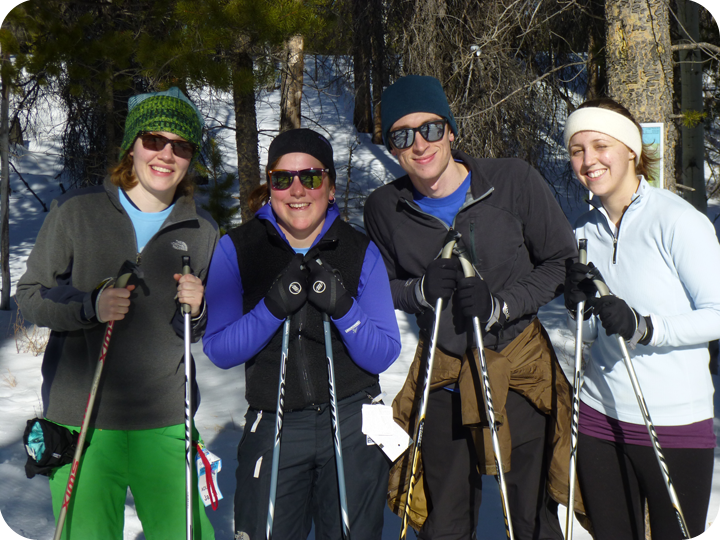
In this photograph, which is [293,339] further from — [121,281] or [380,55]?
[380,55]

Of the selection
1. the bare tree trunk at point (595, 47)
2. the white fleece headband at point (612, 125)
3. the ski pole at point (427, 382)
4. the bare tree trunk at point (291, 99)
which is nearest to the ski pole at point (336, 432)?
the ski pole at point (427, 382)

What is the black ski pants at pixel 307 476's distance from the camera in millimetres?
2162

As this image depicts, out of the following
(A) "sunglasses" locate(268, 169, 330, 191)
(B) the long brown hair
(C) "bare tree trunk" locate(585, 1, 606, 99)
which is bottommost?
(A) "sunglasses" locate(268, 169, 330, 191)

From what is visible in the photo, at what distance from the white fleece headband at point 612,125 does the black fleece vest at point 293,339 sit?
1038mm

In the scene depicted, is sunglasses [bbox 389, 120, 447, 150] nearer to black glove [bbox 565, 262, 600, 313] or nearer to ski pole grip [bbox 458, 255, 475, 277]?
ski pole grip [bbox 458, 255, 475, 277]

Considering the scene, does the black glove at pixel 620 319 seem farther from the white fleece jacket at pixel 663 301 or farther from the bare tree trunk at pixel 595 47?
the bare tree trunk at pixel 595 47

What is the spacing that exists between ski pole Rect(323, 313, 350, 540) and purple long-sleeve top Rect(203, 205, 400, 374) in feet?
0.20

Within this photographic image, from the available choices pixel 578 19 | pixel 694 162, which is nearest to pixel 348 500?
pixel 694 162

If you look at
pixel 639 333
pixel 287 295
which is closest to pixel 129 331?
pixel 287 295

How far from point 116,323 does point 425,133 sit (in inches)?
55.5

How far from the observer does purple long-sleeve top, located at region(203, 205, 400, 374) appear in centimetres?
212

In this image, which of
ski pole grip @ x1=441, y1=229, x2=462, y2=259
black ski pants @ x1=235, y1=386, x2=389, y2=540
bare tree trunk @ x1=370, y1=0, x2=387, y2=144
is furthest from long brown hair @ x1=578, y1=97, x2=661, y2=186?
bare tree trunk @ x1=370, y1=0, x2=387, y2=144

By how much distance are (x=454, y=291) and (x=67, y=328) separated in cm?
144

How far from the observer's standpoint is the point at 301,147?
89.4 inches
